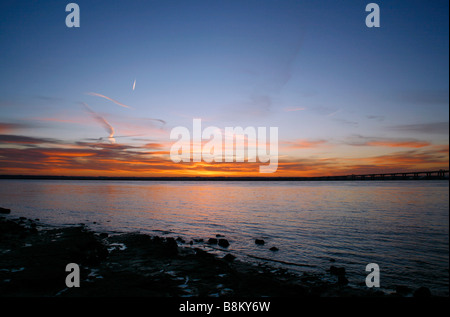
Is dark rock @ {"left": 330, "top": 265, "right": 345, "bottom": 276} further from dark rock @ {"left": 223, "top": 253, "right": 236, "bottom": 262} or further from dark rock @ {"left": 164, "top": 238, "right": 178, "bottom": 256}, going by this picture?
dark rock @ {"left": 164, "top": 238, "right": 178, "bottom": 256}

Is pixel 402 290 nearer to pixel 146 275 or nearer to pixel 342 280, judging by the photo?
pixel 342 280

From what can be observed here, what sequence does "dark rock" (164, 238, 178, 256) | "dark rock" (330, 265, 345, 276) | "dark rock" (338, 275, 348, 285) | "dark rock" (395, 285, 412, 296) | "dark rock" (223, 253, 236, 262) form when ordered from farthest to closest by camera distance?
"dark rock" (164, 238, 178, 256) < "dark rock" (223, 253, 236, 262) < "dark rock" (330, 265, 345, 276) < "dark rock" (338, 275, 348, 285) < "dark rock" (395, 285, 412, 296)

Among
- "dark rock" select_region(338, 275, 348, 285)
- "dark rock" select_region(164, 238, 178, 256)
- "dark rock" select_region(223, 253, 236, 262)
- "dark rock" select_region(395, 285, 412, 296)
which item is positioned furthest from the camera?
"dark rock" select_region(164, 238, 178, 256)

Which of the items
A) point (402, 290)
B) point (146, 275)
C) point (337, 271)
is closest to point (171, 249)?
point (146, 275)

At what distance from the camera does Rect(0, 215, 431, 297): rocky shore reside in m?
12.3

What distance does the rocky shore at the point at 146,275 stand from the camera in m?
12.3

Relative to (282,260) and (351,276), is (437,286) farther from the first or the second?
(282,260)

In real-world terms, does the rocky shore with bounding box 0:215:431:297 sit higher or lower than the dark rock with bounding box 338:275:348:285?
higher

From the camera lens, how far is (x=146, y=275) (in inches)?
571

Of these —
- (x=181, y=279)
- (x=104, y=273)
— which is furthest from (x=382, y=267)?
(x=104, y=273)

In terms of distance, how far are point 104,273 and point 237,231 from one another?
1764cm

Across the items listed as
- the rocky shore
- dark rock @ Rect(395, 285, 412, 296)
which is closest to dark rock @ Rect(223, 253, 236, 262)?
the rocky shore

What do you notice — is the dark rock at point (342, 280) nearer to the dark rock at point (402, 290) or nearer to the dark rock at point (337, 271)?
the dark rock at point (337, 271)

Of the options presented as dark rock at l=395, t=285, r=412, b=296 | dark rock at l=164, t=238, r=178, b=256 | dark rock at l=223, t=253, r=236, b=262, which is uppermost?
dark rock at l=164, t=238, r=178, b=256
